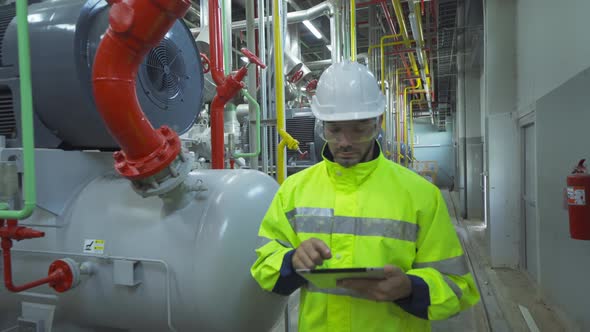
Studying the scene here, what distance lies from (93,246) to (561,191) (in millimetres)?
2853

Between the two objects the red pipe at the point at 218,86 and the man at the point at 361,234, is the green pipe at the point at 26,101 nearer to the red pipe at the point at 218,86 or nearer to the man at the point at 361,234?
the man at the point at 361,234


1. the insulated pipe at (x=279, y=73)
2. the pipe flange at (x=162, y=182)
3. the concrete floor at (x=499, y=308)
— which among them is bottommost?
the concrete floor at (x=499, y=308)

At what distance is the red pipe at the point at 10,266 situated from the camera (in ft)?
4.39

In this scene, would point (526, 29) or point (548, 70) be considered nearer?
point (548, 70)

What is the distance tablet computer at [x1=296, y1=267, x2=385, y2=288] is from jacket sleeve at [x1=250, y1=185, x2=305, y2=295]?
13cm

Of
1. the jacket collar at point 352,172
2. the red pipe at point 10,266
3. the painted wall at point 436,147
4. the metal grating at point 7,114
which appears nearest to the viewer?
the jacket collar at point 352,172

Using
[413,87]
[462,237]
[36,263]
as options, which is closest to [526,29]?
[462,237]

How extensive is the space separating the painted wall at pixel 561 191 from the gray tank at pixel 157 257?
198 centimetres

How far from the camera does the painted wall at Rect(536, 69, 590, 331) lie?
236cm

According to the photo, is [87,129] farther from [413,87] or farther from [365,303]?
[413,87]

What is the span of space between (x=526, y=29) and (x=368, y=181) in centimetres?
384

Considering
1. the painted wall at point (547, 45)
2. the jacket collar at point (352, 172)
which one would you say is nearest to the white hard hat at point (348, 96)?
the jacket collar at point (352, 172)

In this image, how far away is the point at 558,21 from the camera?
9.31 ft

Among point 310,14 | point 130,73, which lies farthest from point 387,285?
point 310,14
